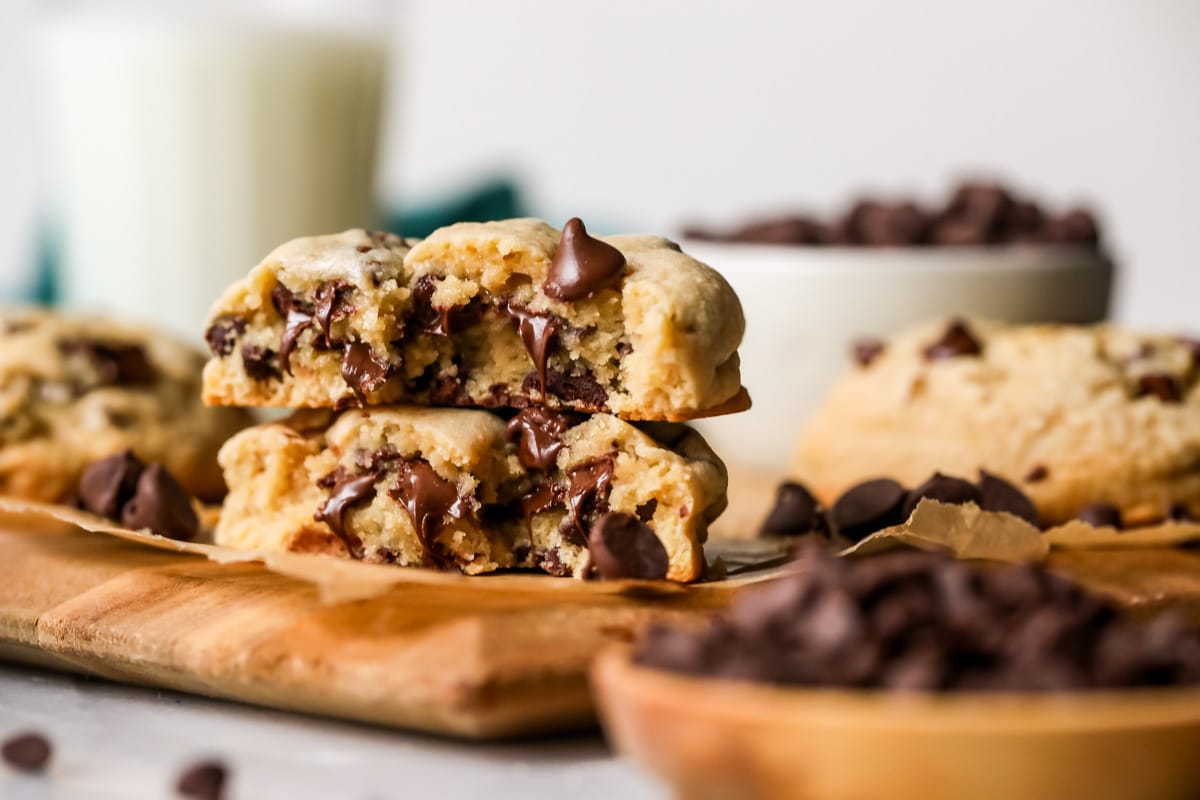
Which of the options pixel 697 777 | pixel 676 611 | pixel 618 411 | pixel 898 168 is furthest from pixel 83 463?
pixel 898 168

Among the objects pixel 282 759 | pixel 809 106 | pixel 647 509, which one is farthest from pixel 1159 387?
pixel 809 106

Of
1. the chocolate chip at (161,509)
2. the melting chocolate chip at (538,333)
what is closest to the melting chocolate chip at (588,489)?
the melting chocolate chip at (538,333)

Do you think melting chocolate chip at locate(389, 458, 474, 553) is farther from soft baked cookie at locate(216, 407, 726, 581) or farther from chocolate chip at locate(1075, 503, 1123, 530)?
chocolate chip at locate(1075, 503, 1123, 530)

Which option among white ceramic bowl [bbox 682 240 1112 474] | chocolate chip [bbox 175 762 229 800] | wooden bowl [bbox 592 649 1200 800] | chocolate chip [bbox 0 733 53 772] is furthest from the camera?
white ceramic bowl [bbox 682 240 1112 474]

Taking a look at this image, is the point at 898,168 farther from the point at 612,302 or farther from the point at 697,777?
the point at 697,777

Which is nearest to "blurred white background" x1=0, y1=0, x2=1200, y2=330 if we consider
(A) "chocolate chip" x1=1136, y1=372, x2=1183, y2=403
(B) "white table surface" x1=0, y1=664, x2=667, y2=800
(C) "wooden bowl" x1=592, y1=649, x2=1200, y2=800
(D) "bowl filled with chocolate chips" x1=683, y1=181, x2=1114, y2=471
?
(D) "bowl filled with chocolate chips" x1=683, y1=181, x2=1114, y2=471

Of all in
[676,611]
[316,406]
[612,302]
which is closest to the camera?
[676,611]

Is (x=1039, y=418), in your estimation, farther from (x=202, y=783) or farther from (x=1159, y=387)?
(x=202, y=783)
